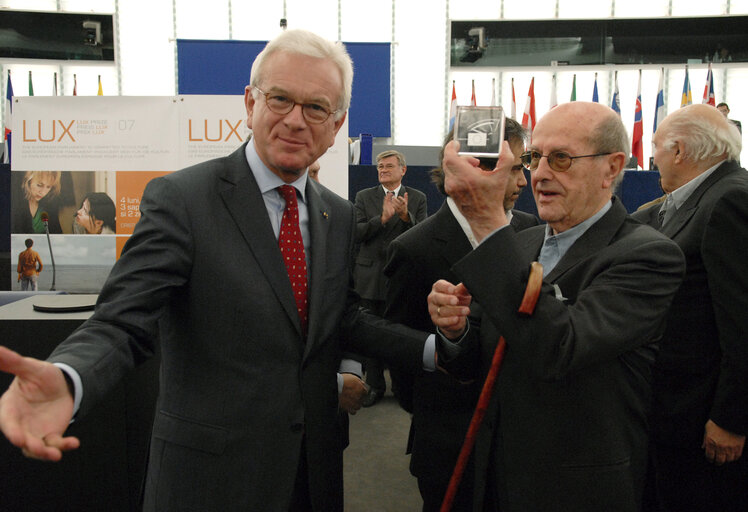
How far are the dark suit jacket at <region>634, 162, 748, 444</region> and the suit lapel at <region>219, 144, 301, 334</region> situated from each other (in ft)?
4.88

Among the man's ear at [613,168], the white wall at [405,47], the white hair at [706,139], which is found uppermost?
the white wall at [405,47]

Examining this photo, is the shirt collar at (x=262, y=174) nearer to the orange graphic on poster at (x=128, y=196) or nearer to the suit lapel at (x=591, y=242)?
the suit lapel at (x=591, y=242)

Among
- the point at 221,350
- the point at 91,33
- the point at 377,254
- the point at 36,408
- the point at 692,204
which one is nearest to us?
the point at 36,408

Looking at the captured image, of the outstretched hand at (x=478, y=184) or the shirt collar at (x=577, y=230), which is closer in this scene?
the outstretched hand at (x=478, y=184)

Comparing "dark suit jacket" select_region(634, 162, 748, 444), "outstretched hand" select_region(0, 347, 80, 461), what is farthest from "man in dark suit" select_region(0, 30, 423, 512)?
"dark suit jacket" select_region(634, 162, 748, 444)

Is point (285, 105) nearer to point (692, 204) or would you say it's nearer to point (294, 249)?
point (294, 249)

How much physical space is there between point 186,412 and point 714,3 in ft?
51.5

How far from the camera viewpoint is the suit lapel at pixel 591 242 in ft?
4.62

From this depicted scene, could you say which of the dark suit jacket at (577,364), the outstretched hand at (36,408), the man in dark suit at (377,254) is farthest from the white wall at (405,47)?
the outstretched hand at (36,408)


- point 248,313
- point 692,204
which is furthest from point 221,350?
point 692,204

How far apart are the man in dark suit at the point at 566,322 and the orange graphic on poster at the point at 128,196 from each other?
3.43 metres

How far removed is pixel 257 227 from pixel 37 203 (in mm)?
3792

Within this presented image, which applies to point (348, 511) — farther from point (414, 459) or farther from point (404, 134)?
point (404, 134)

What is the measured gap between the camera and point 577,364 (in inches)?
46.9
